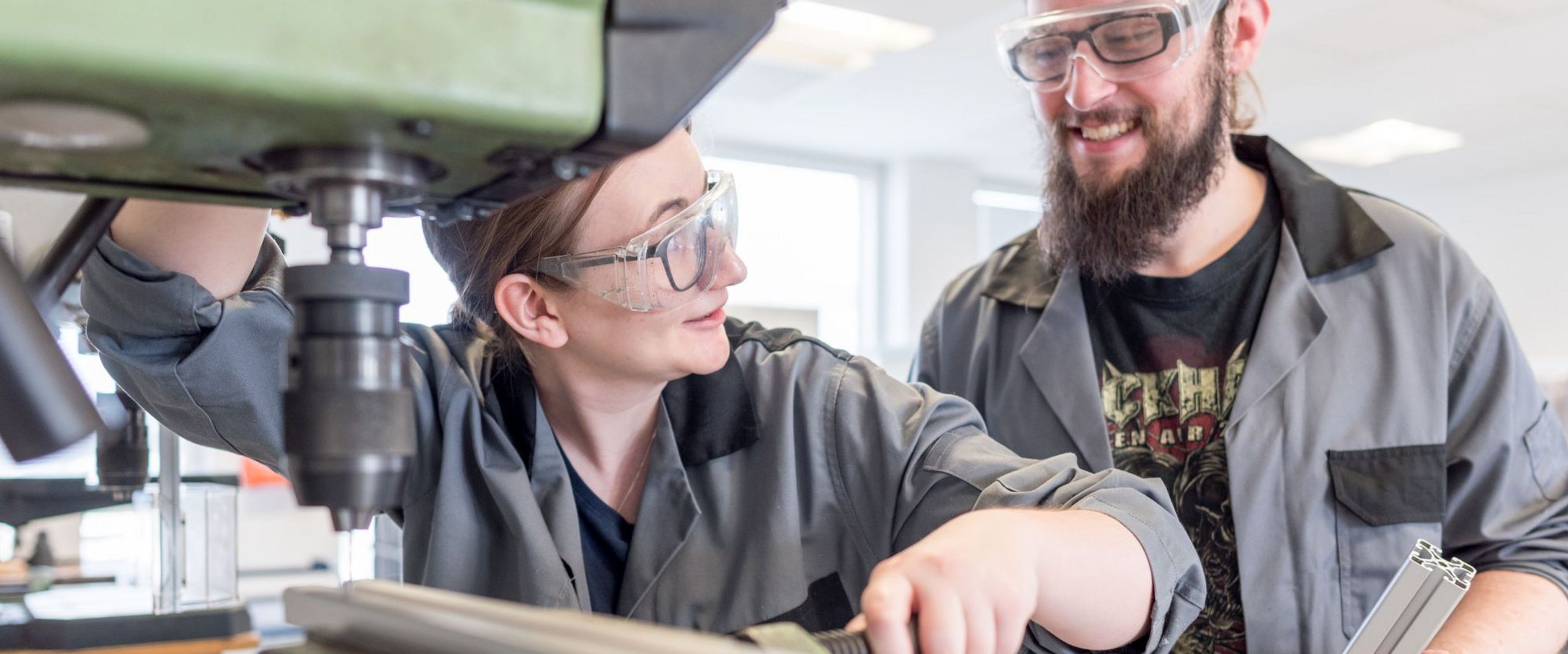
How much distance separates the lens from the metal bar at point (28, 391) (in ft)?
1.59

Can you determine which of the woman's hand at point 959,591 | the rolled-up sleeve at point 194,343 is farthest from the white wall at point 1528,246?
the rolled-up sleeve at point 194,343

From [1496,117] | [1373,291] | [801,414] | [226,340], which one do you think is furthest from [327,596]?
[1496,117]

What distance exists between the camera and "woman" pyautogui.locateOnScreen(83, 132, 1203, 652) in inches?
38.1

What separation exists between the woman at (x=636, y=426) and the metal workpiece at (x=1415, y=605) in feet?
0.66

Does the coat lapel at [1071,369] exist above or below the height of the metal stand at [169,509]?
above

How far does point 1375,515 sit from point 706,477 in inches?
34.7

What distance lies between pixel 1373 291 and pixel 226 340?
4.72 ft

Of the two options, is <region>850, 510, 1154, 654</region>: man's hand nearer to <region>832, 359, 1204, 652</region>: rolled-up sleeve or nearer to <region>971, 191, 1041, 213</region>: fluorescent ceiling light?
<region>832, 359, 1204, 652</region>: rolled-up sleeve

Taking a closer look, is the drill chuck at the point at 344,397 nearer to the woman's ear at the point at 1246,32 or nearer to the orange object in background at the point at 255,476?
the woman's ear at the point at 1246,32

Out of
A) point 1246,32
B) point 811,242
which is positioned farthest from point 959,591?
point 811,242

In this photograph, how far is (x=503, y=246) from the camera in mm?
1374

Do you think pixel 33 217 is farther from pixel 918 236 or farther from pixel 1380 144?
pixel 1380 144

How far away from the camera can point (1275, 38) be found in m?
5.36

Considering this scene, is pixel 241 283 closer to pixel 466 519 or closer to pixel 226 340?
pixel 226 340
